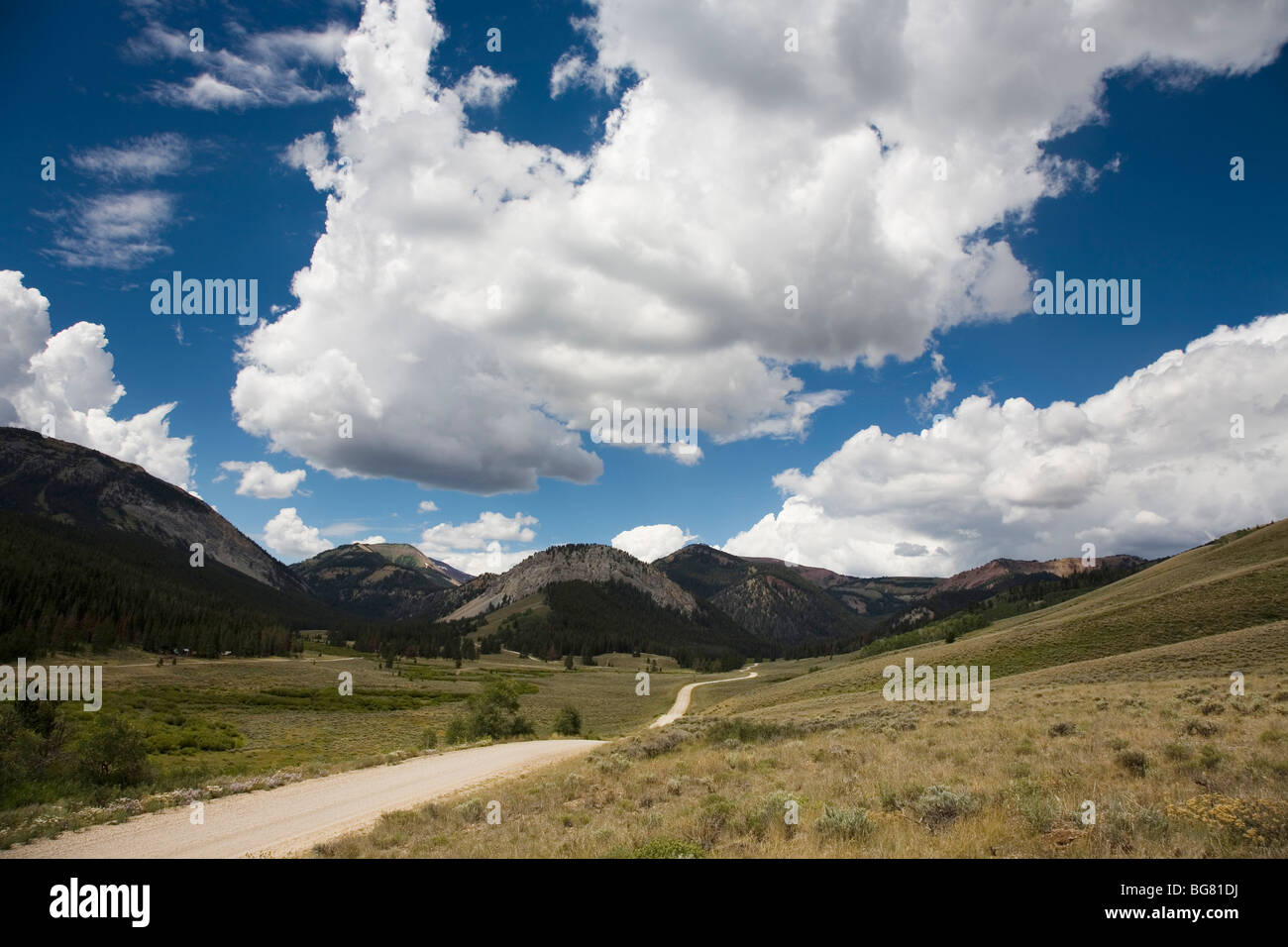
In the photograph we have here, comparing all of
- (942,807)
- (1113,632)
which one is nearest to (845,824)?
(942,807)

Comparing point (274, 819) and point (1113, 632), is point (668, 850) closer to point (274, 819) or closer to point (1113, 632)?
point (274, 819)

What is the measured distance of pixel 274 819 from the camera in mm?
17734

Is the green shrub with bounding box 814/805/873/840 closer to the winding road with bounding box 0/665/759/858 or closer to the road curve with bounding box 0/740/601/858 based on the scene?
the road curve with bounding box 0/740/601/858

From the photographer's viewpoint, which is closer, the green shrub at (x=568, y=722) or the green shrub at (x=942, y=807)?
the green shrub at (x=942, y=807)

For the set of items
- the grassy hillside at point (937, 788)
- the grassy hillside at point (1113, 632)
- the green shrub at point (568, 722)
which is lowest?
the green shrub at point (568, 722)

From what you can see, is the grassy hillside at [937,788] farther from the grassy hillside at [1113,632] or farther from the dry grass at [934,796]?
the grassy hillside at [1113,632]

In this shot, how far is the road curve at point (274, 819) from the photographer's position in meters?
14.7

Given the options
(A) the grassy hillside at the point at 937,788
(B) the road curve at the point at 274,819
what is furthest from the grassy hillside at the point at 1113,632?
(B) the road curve at the point at 274,819

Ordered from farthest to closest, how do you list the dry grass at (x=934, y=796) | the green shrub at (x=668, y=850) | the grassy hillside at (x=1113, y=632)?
the grassy hillside at (x=1113, y=632) < the green shrub at (x=668, y=850) < the dry grass at (x=934, y=796)

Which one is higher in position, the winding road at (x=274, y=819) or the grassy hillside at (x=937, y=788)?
the grassy hillside at (x=937, y=788)

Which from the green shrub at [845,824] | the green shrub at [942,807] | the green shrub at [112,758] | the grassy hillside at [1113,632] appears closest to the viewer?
the green shrub at [845,824]

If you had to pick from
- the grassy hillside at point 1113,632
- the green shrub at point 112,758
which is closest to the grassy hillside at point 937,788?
the green shrub at point 112,758

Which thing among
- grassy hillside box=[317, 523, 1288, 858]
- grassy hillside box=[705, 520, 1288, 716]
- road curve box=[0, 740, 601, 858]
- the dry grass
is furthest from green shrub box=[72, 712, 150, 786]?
grassy hillside box=[705, 520, 1288, 716]
